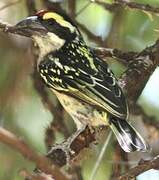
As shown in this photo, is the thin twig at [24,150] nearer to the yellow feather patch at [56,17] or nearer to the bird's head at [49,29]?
the bird's head at [49,29]

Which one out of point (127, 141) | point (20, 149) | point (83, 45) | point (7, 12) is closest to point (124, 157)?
point (127, 141)

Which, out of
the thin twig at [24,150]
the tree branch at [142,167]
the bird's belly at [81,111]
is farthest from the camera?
the bird's belly at [81,111]

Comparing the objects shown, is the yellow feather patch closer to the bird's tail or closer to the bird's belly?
the bird's belly

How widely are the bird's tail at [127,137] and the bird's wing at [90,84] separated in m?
0.08

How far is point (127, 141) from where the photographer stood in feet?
7.34

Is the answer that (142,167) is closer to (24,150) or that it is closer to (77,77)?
(24,150)

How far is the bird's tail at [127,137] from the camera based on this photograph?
221 centimetres

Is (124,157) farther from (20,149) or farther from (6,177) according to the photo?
(20,149)

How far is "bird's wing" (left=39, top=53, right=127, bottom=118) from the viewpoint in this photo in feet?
7.59

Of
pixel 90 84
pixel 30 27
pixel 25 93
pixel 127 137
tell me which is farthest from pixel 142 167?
pixel 25 93

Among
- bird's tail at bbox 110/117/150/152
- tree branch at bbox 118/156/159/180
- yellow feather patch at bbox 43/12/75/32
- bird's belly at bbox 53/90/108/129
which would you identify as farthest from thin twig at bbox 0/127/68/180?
yellow feather patch at bbox 43/12/75/32

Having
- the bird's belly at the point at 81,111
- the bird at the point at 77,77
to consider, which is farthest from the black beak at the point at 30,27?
the bird's belly at the point at 81,111

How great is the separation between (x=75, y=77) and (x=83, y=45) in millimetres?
302

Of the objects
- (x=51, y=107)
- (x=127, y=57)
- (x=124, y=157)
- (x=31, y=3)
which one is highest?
(x=31, y=3)
